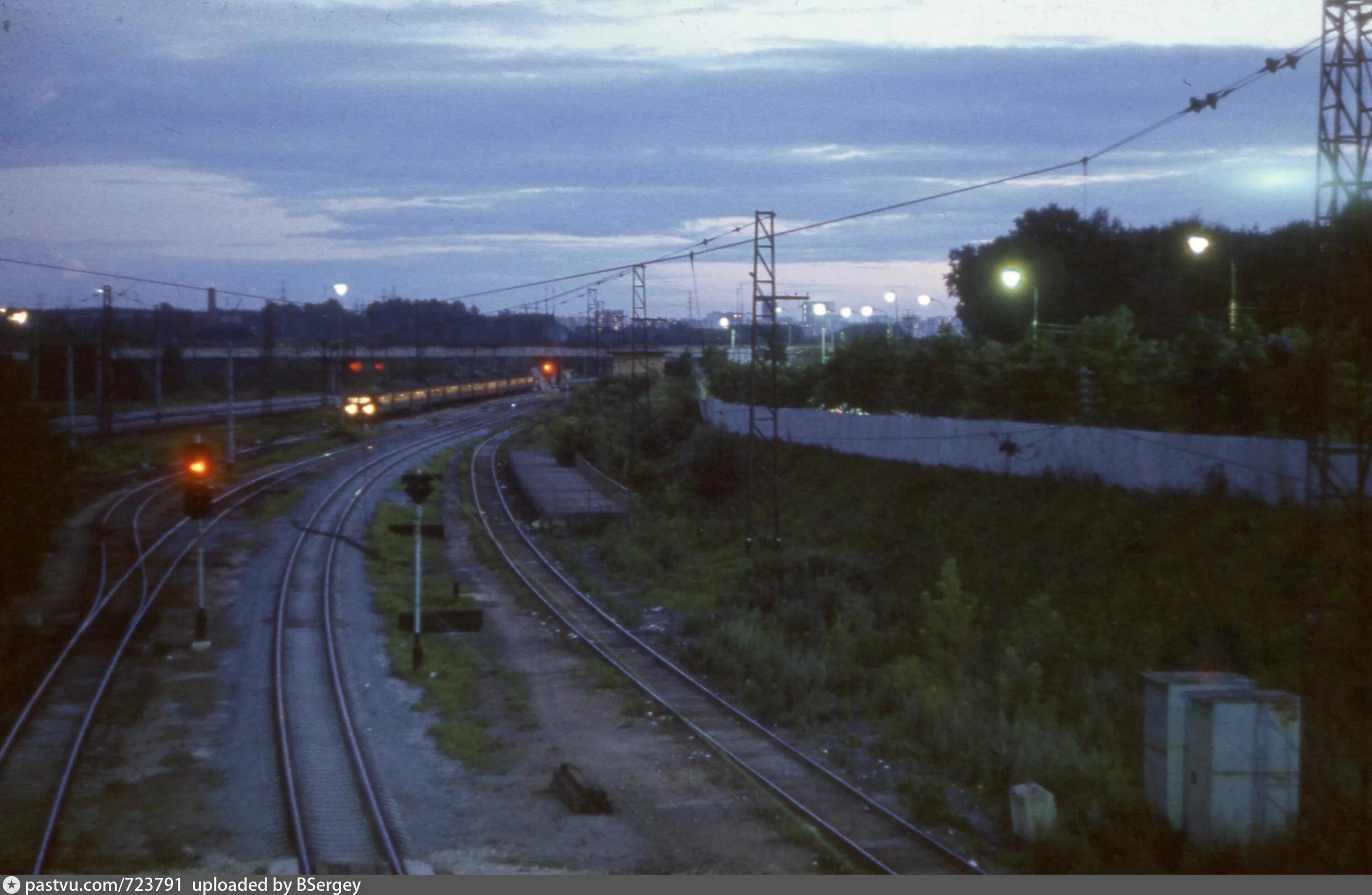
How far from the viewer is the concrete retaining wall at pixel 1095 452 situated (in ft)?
55.9

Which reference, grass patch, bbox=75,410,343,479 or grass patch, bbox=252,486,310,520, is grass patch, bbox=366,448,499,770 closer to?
grass patch, bbox=252,486,310,520

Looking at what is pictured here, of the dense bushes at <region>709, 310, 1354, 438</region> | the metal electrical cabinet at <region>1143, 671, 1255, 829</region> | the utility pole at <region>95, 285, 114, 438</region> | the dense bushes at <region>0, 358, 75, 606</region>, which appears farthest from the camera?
the utility pole at <region>95, 285, 114, 438</region>

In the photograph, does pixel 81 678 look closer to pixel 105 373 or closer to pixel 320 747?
pixel 320 747

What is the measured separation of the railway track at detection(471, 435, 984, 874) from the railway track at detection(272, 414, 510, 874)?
11.8 feet

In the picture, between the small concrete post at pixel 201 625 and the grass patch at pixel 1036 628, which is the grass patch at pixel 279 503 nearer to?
the grass patch at pixel 1036 628

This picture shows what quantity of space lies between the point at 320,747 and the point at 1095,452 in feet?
49.5

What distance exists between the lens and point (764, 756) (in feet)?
41.3

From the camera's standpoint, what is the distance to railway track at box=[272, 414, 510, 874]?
9.64 metres

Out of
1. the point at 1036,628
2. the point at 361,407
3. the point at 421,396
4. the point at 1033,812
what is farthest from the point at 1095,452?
the point at 421,396

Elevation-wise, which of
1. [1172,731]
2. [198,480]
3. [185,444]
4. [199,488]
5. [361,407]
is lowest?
[1172,731]

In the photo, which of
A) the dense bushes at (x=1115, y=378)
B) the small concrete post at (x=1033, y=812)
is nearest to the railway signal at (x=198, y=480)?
the small concrete post at (x=1033, y=812)

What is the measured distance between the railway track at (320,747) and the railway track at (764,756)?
3589 millimetres

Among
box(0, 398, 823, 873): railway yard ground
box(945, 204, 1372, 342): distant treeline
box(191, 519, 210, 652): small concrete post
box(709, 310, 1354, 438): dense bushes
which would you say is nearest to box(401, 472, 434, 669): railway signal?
box(0, 398, 823, 873): railway yard ground

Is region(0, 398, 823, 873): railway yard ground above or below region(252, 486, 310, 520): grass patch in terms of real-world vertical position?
below
